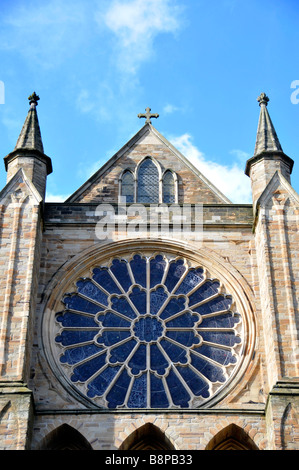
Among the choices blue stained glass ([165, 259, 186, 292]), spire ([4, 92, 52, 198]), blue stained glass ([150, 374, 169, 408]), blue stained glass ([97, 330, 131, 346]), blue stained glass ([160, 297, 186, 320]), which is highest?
spire ([4, 92, 52, 198])

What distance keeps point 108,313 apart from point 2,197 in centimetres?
355

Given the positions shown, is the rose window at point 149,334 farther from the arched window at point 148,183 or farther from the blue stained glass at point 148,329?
the arched window at point 148,183

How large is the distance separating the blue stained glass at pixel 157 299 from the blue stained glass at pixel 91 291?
1.00 m

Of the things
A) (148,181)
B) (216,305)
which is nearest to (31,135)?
(148,181)

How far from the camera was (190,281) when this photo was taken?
23.5m

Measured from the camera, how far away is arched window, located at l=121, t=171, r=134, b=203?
83.9 feet

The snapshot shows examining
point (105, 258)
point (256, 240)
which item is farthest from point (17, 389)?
point (256, 240)

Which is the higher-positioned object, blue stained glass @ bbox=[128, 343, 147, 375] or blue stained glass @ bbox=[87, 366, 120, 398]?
blue stained glass @ bbox=[128, 343, 147, 375]

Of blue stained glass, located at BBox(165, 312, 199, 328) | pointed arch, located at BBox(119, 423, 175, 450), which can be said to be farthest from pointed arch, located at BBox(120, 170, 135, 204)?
pointed arch, located at BBox(119, 423, 175, 450)

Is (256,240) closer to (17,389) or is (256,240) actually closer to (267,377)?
(267,377)

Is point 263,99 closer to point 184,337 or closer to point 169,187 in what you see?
point 169,187

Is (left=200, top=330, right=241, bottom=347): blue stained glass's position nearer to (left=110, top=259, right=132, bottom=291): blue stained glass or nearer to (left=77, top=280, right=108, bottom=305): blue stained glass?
(left=110, top=259, right=132, bottom=291): blue stained glass

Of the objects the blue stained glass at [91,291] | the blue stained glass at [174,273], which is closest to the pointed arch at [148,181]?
the blue stained glass at [174,273]
